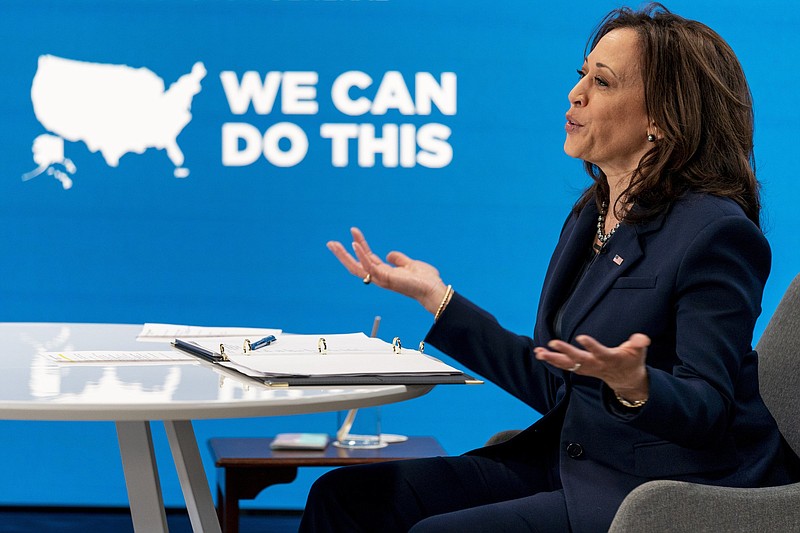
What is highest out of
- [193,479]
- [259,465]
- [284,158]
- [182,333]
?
[284,158]

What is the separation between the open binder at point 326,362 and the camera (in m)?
1.51

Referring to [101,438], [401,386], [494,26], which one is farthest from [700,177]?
[101,438]

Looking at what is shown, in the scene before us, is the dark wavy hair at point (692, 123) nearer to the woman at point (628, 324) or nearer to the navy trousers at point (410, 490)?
the woman at point (628, 324)

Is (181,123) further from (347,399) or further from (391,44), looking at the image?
(347,399)

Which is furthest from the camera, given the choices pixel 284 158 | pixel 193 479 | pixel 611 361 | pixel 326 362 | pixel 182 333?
pixel 284 158

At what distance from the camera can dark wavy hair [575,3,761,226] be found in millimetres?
1707

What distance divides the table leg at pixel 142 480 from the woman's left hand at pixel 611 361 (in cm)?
78

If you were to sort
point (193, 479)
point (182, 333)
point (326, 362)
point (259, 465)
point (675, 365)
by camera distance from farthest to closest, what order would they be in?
point (259, 465), point (182, 333), point (193, 479), point (326, 362), point (675, 365)

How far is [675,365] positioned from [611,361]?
28 centimetres

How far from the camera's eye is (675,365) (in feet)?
5.03

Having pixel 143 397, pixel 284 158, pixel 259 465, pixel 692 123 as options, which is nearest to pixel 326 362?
pixel 143 397

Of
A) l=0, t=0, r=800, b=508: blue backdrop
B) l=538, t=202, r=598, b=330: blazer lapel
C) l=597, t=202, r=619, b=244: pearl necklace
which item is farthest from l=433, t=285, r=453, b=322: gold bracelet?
l=0, t=0, r=800, b=508: blue backdrop

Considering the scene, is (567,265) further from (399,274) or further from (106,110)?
(106,110)

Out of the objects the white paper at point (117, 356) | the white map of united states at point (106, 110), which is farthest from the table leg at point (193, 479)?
the white map of united states at point (106, 110)
